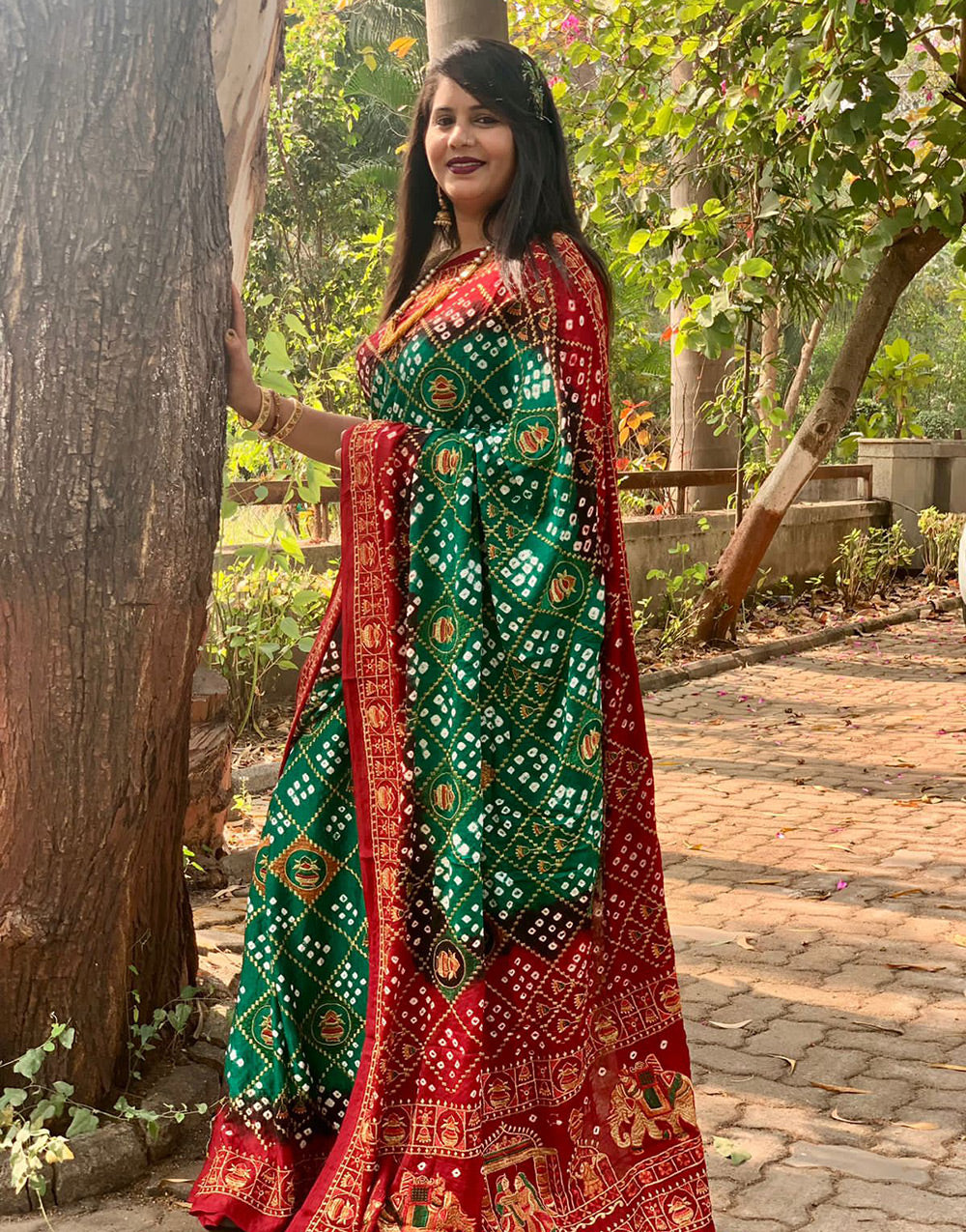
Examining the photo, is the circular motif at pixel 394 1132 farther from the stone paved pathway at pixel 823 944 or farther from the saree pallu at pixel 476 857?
the stone paved pathway at pixel 823 944

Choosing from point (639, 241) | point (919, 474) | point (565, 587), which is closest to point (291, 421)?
point (565, 587)

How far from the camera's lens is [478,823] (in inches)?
93.4

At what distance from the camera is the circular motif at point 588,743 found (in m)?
2.46

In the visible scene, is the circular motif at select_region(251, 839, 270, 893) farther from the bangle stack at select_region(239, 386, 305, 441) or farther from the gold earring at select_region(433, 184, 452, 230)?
the gold earring at select_region(433, 184, 452, 230)

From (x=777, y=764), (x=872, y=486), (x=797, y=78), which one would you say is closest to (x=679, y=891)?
(x=777, y=764)

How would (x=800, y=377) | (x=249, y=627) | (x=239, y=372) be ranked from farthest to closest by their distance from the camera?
(x=800, y=377) < (x=249, y=627) < (x=239, y=372)

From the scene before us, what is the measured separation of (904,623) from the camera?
35.6ft

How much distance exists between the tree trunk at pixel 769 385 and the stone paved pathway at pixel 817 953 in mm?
2484

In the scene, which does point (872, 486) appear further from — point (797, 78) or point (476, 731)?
point (476, 731)

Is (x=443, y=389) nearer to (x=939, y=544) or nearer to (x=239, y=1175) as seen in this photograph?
(x=239, y=1175)

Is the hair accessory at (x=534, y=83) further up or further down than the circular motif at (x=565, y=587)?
further up

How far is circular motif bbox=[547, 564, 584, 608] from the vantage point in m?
2.44

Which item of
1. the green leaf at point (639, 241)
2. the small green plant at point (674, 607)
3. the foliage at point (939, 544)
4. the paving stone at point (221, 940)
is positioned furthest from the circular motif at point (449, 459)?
the foliage at point (939, 544)

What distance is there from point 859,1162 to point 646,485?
7.22 metres
